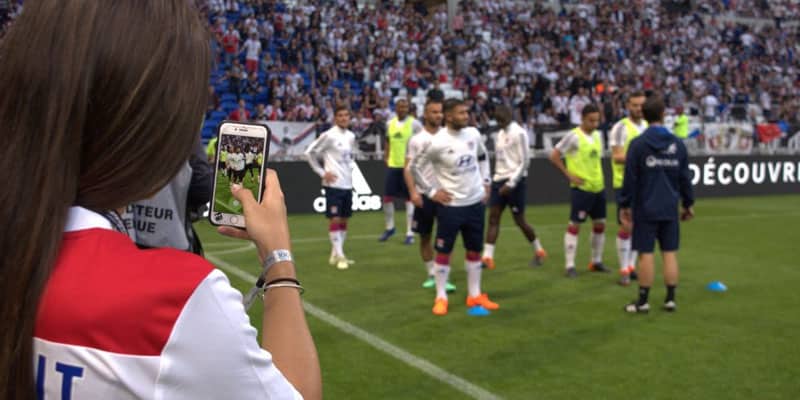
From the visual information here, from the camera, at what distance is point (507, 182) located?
33.3ft

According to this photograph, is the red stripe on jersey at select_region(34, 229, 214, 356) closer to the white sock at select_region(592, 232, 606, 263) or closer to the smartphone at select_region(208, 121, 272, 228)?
the smartphone at select_region(208, 121, 272, 228)

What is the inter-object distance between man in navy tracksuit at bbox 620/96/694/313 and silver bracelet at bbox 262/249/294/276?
6.48 meters

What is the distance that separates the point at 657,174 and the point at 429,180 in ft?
7.35

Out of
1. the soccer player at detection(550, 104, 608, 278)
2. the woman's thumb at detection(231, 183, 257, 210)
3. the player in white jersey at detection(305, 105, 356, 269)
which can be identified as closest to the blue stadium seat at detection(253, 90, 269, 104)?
the player in white jersey at detection(305, 105, 356, 269)

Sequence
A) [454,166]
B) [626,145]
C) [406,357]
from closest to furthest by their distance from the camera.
Result: [406,357]
[454,166]
[626,145]

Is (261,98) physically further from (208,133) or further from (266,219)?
(266,219)

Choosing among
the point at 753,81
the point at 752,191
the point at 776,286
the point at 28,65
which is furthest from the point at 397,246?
the point at 753,81

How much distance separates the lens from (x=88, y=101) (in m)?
1.13

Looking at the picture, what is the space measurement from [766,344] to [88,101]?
6417mm

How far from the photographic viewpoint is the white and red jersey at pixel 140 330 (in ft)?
3.42

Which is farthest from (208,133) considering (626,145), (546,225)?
(626,145)

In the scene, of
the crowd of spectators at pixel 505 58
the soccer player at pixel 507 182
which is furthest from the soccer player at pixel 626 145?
the crowd of spectators at pixel 505 58

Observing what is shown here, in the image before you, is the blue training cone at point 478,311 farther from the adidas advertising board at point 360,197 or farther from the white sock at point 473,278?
the adidas advertising board at point 360,197

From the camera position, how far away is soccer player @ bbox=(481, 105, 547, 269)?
1023 cm
